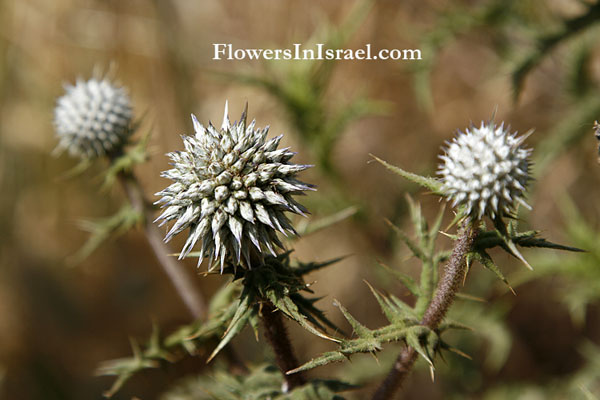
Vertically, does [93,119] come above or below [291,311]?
above

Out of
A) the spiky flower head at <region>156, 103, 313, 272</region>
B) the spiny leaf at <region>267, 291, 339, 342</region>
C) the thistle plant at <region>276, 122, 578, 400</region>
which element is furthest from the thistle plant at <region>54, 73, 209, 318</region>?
the thistle plant at <region>276, 122, 578, 400</region>

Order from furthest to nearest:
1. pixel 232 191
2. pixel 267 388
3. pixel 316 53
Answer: pixel 316 53 → pixel 267 388 → pixel 232 191

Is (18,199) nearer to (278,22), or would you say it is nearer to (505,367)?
(278,22)

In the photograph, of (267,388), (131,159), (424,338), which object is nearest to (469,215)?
(424,338)

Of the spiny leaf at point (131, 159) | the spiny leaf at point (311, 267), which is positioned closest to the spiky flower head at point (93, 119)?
the spiny leaf at point (131, 159)

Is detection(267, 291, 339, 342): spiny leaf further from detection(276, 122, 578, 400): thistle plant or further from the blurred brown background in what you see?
the blurred brown background

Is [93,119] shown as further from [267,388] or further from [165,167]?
[165,167]
